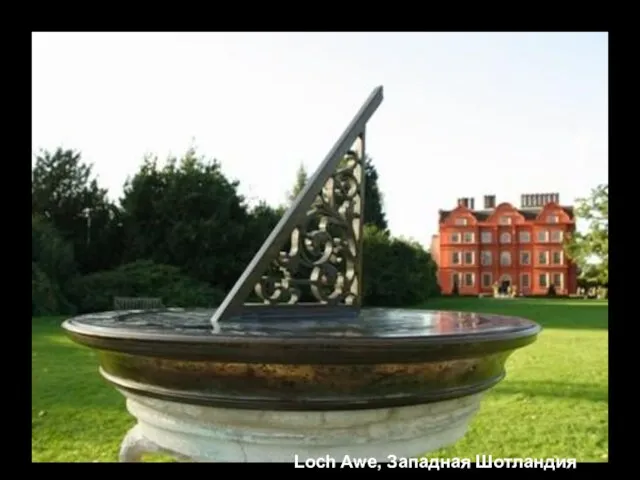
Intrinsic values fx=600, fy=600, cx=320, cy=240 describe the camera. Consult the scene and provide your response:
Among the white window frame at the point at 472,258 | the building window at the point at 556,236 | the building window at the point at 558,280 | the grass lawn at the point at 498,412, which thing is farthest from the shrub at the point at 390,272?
the building window at the point at 556,236

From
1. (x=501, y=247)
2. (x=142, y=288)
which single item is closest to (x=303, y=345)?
(x=142, y=288)

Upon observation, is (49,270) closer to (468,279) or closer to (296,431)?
(296,431)

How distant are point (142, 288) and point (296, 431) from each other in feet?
41.2

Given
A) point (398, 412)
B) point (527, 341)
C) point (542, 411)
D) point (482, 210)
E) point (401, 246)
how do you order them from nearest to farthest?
point (398, 412)
point (527, 341)
point (542, 411)
point (401, 246)
point (482, 210)

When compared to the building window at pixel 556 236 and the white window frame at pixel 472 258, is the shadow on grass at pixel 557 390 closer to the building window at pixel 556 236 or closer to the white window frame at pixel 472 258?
the building window at pixel 556 236

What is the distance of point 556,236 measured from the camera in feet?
114

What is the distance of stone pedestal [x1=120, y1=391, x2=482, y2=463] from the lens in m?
1.82

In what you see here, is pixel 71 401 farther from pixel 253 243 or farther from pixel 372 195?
pixel 372 195

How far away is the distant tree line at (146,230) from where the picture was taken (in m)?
13.9

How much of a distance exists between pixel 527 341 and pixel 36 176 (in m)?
15.9

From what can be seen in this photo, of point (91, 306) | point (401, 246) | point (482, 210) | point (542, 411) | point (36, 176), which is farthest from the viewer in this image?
point (482, 210)

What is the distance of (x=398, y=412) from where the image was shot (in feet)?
6.13

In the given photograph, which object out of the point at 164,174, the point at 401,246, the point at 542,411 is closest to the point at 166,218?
the point at 164,174

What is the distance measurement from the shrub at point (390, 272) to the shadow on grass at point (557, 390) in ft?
37.2
